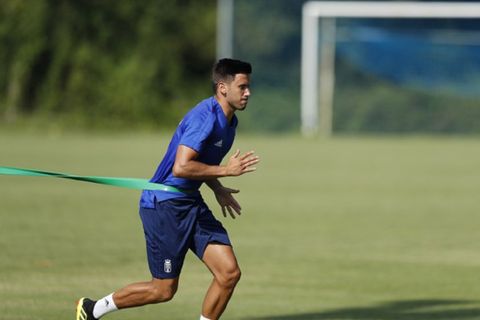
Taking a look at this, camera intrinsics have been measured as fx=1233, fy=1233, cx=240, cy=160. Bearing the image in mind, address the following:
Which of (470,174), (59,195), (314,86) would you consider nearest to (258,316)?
(59,195)

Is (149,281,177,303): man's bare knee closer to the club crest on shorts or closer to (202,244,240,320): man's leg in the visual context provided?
the club crest on shorts

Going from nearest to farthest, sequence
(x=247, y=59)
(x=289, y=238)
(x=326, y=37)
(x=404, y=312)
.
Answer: (x=404, y=312), (x=289, y=238), (x=247, y=59), (x=326, y=37)

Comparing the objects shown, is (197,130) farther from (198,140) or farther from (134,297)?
(134,297)

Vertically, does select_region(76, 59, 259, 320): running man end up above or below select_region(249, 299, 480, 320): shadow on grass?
above

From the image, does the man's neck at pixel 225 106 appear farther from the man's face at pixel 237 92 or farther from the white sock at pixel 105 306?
the white sock at pixel 105 306

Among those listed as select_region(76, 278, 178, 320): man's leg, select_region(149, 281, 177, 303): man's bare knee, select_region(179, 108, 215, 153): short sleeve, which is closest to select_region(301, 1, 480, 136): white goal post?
select_region(76, 278, 178, 320): man's leg

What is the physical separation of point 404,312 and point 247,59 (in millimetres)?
A: 30003

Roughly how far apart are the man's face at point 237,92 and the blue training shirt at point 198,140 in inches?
3.9

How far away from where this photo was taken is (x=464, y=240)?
16.0 m

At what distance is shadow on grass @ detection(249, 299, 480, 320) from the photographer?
10.3 m

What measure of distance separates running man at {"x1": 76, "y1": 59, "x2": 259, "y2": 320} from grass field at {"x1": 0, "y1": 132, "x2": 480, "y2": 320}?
160 cm

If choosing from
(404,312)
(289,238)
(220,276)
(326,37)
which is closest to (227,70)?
(220,276)

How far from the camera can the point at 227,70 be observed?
8570 mm

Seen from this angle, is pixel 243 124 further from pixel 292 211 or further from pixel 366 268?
pixel 366 268
